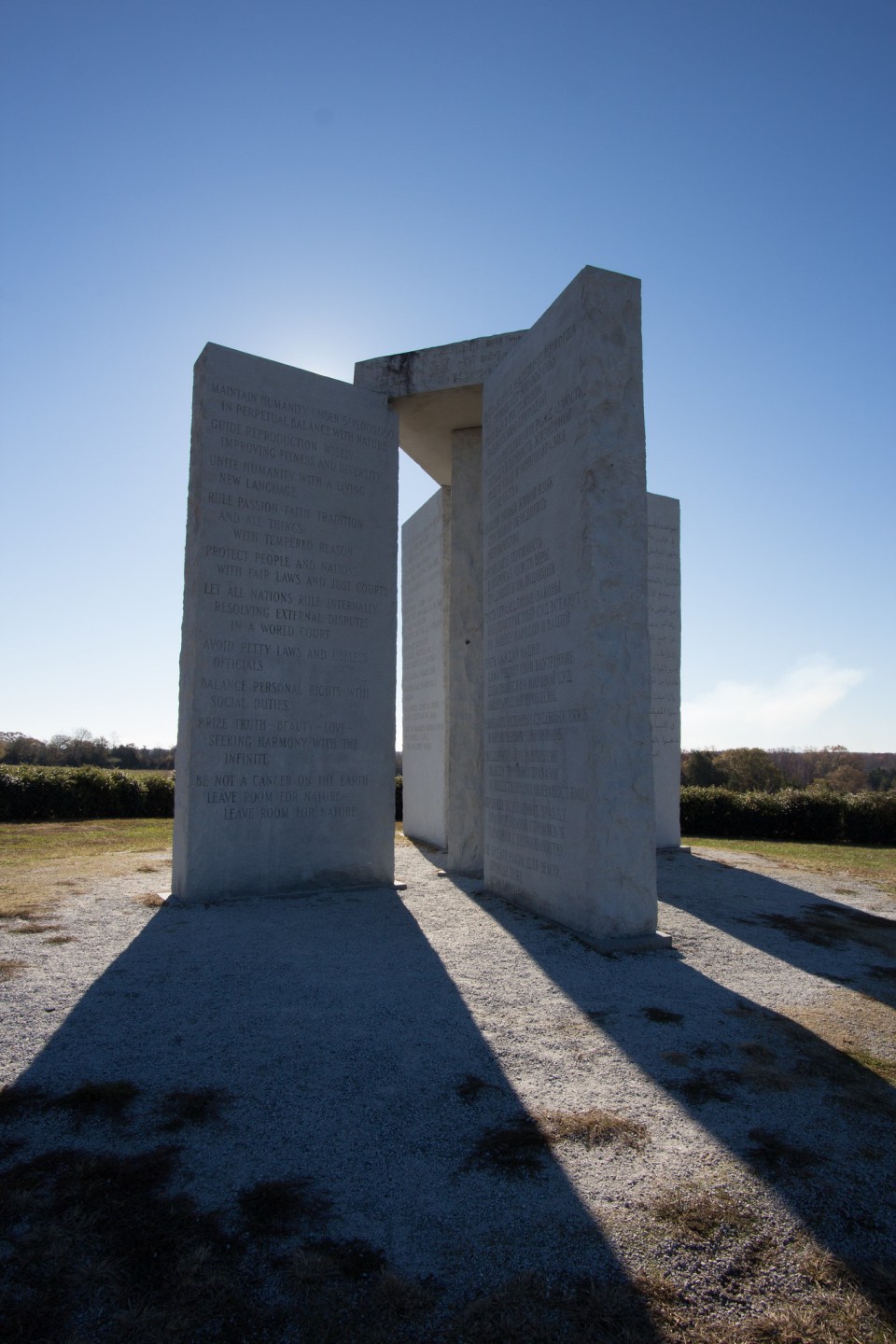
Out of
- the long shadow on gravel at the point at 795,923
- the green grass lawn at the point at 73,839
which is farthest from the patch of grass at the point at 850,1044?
the green grass lawn at the point at 73,839

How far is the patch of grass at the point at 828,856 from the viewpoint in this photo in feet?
32.4

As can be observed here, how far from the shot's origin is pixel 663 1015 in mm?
4254

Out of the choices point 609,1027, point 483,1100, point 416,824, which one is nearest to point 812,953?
point 609,1027

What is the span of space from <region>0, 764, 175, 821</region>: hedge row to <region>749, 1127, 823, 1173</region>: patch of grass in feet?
52.5

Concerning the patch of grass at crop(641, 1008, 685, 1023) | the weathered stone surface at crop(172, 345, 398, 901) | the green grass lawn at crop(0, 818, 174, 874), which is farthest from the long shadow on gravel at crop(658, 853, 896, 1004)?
the green grass lawn at crop(0, 818, 174, 874)

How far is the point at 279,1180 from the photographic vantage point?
8.33 feet

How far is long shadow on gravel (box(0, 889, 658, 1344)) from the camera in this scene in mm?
2016

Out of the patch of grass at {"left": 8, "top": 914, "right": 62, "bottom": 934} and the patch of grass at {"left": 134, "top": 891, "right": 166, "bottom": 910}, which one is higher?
the patch of grass at {"left": 8, "top": 914, "right": 62, "bottom": 934}

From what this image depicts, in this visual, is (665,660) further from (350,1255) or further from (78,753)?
(78,753)

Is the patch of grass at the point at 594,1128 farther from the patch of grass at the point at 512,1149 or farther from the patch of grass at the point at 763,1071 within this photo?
the patch of grass at the point at 763,1071

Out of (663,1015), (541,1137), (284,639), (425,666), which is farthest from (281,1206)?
(425,666)

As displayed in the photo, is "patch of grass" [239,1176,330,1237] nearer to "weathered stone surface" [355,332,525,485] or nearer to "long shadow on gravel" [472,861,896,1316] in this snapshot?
"long shadow on gravel" [472,861,896,1316]

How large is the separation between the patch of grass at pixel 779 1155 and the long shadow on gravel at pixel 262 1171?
740 millimetres

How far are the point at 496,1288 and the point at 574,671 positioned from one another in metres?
4.44
